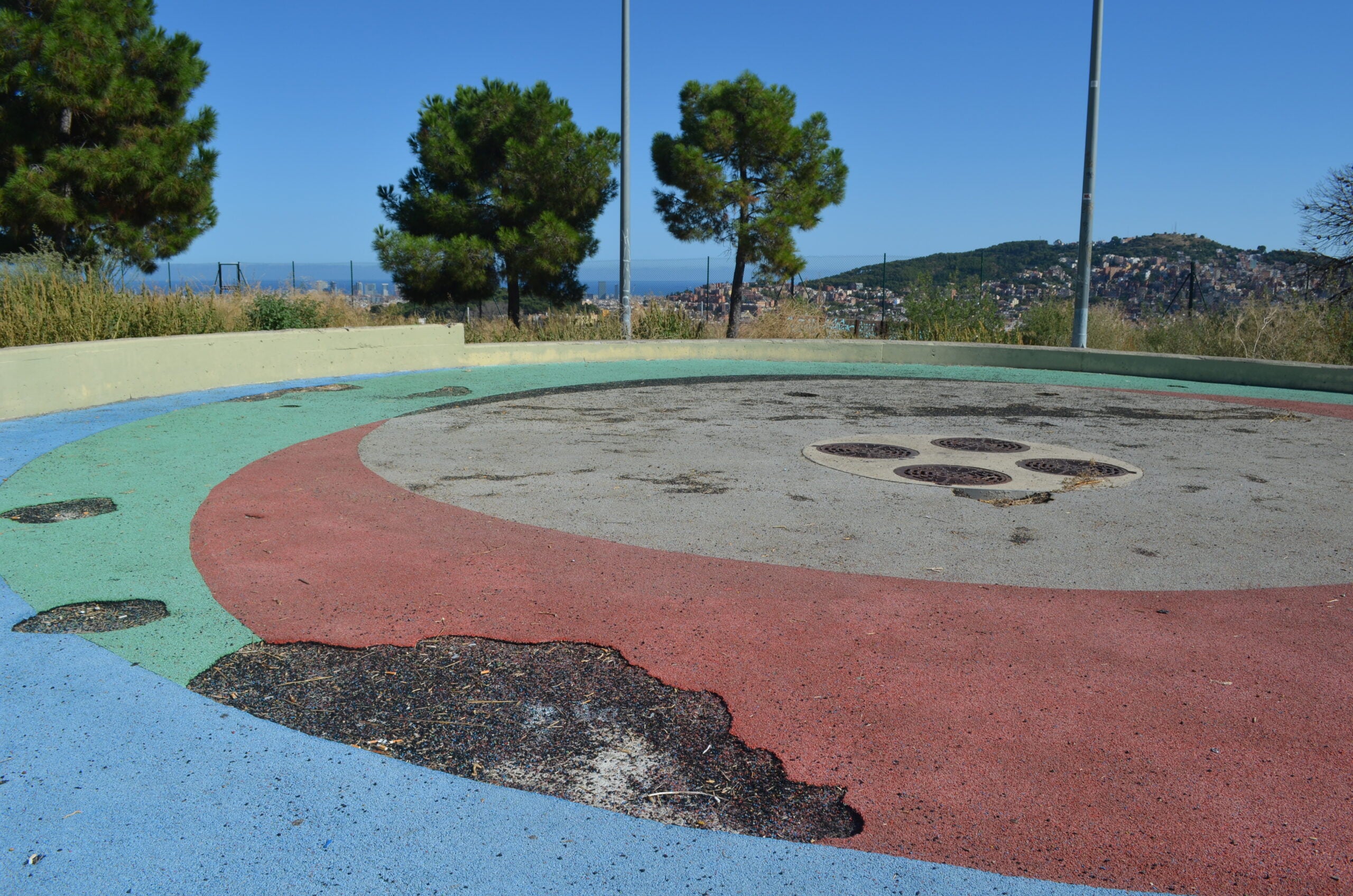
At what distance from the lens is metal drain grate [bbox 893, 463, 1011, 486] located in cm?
842

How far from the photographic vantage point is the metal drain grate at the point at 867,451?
958 cm

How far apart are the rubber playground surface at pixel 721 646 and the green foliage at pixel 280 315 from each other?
7.10 m

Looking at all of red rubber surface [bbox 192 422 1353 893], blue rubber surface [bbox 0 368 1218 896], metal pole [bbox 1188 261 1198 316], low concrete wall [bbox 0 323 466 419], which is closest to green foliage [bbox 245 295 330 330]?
low concrete wall [bbox 0 323 466 419]

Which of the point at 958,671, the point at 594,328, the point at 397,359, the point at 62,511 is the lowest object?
the point at 958,671

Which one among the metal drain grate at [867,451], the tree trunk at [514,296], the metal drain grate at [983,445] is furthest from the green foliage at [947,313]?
the metal drain grate at [867,451]

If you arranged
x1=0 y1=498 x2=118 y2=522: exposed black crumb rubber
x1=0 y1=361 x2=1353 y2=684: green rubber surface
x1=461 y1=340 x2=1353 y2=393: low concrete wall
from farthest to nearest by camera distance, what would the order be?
1. x1=461 y1=340 x2=1353 y2=393: low concrete wall
2. x1=0 y1=498 x2=118 y2=522: exposed black crumb rubber
3. x1=0 y1=361 x2=1353 y2=684: green rubber surface

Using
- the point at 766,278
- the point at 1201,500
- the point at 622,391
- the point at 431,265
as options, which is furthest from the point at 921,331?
the point at 1201,500

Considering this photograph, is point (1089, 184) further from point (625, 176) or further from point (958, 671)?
point (958, 671)

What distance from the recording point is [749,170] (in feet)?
82.2

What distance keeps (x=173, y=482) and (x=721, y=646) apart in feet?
17.6

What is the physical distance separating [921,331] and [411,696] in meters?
20.1

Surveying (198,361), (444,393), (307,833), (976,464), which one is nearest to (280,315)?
(198,361)

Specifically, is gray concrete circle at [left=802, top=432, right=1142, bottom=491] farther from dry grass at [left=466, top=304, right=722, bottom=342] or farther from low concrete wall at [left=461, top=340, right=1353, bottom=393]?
dry grass at [left=466, top=304, right=722, bottom=342]

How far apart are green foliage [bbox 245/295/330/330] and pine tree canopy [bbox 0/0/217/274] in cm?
559
